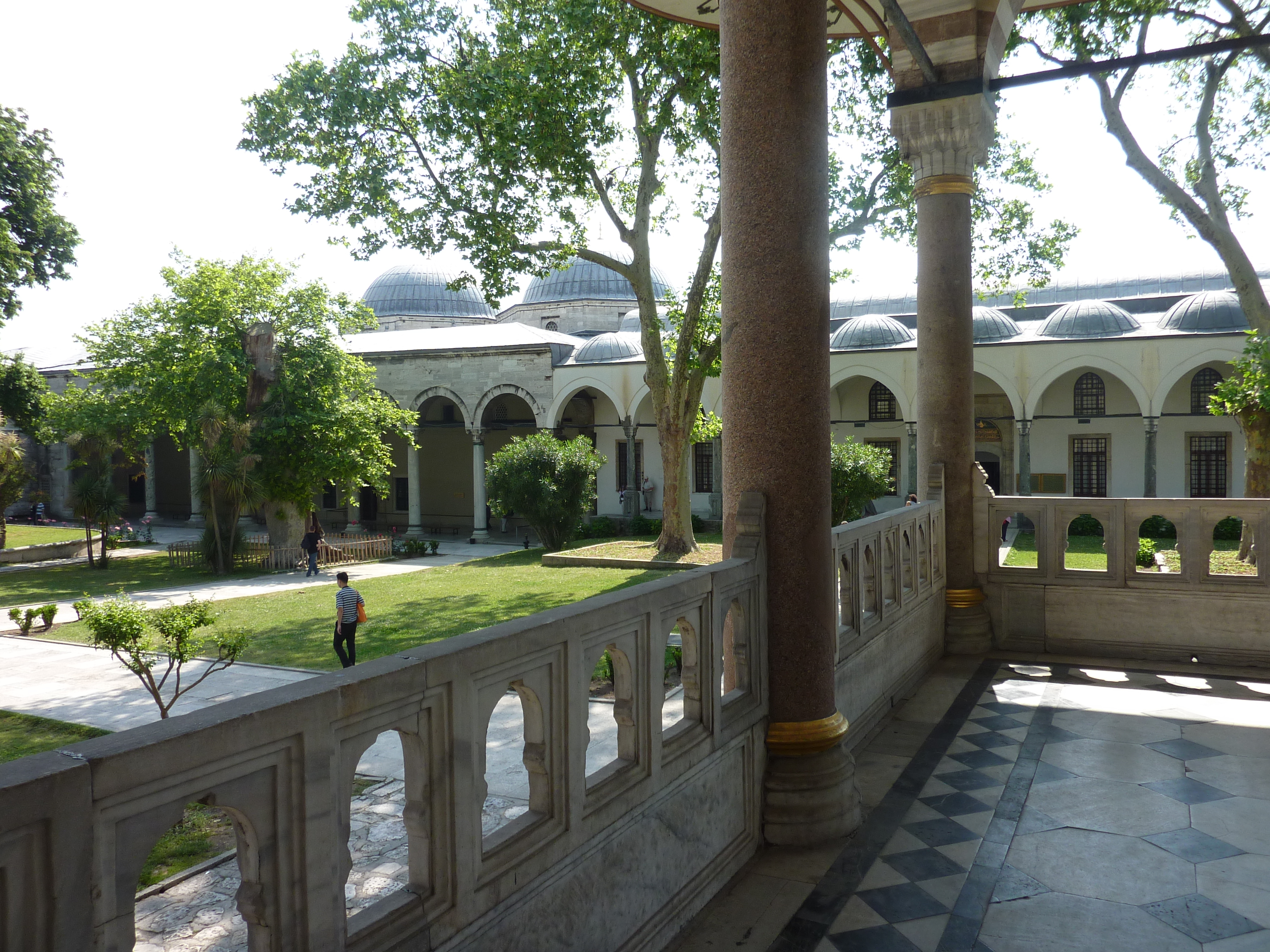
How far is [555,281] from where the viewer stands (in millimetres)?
40531

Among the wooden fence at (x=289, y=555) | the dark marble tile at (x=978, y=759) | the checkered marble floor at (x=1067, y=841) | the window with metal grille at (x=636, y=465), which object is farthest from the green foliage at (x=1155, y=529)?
the dark marble tile at (x=978, y=759)

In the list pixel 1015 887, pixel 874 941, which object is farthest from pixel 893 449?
pixel 874 941

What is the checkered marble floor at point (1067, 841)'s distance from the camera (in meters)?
3.61

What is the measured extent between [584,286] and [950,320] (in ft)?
108

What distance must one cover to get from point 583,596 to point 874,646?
31.3 feet

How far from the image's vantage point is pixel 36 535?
30.6 metres

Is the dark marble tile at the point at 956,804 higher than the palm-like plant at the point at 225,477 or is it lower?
lower

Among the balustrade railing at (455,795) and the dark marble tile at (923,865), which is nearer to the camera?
the balustrade railing at (455,795)

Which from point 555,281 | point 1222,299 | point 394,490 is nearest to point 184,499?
point 394,490

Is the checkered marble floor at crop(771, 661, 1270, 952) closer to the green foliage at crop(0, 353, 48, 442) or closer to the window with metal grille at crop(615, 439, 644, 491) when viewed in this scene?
the window with metal grille at crop(615, 439, 644, 491)

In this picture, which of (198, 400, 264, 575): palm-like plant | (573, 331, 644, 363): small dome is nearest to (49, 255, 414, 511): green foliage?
(198, 400, 264, 575): palm-like plant

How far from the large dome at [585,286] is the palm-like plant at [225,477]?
67.6 ft

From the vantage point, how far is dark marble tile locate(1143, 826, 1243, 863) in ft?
13.8

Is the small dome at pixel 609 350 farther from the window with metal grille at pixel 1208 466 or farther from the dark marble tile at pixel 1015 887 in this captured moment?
the dark marble tile at pixel 1015 887
